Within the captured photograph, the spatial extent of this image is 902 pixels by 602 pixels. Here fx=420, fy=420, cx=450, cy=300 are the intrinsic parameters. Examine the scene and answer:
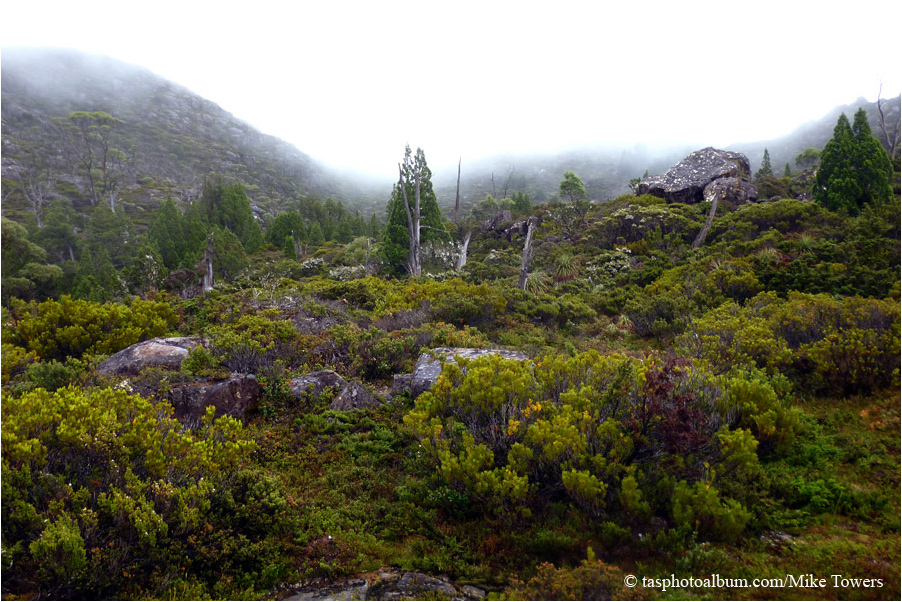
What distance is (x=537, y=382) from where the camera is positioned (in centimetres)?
575

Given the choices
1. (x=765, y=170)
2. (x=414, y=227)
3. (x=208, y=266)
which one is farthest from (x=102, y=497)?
(x=765, y=170)

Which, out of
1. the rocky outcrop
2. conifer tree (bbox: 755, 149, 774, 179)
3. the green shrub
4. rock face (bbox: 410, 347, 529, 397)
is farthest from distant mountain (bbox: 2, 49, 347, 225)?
the green shrub

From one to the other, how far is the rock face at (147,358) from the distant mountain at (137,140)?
61.1 m

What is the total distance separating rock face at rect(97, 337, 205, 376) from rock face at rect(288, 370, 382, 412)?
2.42 metres

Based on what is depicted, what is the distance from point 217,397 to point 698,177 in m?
28.6

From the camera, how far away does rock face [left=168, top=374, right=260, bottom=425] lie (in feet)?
21.4

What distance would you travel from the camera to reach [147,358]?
8.04 metres

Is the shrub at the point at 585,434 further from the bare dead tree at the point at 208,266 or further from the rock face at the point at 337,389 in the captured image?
the bare dead tree at the point at 208,266

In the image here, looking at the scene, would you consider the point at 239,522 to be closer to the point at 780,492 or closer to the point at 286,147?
the point at 780,492

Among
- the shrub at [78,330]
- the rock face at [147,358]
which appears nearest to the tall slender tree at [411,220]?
the shrub at [78,330]

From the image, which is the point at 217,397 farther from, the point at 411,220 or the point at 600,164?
the point at 600,164

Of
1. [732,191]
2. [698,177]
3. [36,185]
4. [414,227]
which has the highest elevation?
[698,177]

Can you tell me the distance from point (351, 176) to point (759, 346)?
124507mm

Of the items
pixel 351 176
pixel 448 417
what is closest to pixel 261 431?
pixel 448 417
